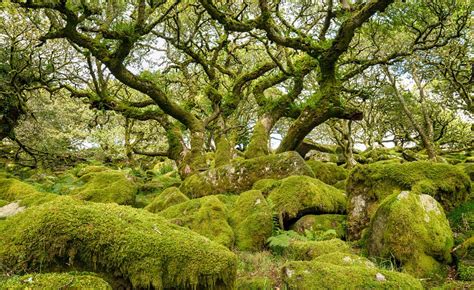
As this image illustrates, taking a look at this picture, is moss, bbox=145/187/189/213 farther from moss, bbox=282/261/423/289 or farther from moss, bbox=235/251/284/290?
moss, bbox=282/261/423/289

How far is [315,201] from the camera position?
302 inches

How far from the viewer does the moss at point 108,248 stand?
318cm

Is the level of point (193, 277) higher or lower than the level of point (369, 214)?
lower

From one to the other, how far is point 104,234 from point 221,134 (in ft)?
42.0

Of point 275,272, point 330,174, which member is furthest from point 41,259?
point 330,174

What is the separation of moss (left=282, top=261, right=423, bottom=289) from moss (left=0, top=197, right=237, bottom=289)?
92cm

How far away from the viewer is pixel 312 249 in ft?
18.5

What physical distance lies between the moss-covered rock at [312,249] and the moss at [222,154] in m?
8.11

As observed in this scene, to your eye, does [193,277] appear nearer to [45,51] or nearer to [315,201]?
[315,201]

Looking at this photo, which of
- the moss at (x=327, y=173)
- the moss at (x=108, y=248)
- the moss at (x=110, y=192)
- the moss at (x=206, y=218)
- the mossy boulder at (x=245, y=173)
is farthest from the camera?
the moss at (x=327, y=173)

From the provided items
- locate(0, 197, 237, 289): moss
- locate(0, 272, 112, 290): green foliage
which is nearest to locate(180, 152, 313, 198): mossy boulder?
locate(0, 197, 237, 289): moss

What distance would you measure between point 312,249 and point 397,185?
8.80 ft

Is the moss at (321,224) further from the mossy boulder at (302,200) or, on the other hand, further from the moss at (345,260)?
the moss at (345,260)

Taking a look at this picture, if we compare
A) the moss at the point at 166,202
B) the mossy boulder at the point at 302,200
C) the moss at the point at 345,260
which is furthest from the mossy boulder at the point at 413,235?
the moss at the point at 166,202
